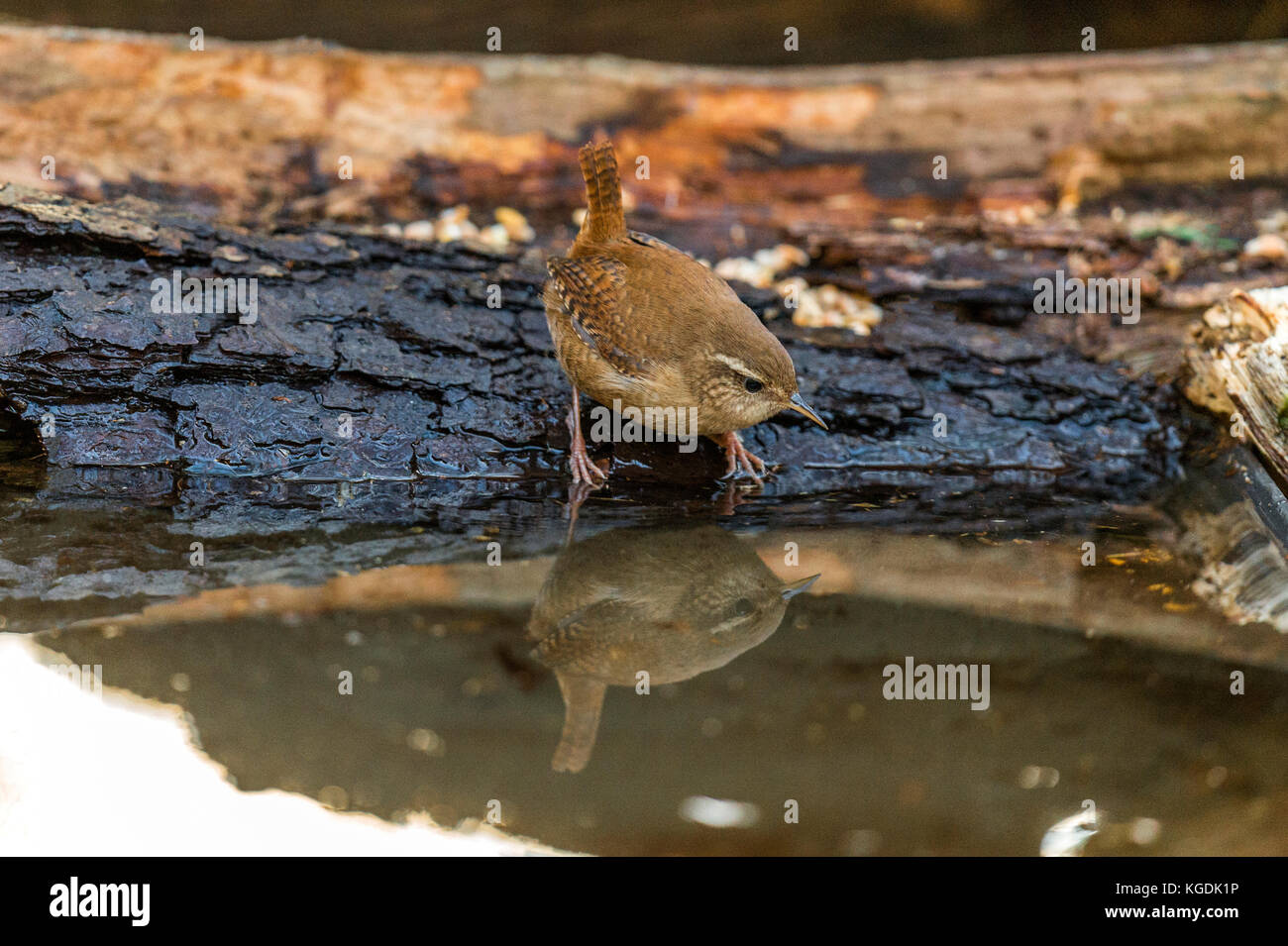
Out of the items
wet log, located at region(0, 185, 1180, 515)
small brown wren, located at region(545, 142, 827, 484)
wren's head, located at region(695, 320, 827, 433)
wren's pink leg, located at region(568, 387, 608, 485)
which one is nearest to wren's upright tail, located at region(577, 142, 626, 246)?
small brown wren, located at region(545, 142, 827, 484)

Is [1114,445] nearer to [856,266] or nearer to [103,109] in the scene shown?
[856,266]

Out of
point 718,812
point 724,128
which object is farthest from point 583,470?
point 724,128

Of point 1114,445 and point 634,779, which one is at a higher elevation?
point 1114,445

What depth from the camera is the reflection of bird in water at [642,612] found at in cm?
290

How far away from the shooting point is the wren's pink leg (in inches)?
183

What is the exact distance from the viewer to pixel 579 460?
184 inches

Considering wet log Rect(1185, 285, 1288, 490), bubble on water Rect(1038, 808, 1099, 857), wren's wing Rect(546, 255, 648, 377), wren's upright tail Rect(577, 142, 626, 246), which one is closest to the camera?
bubble on water Rect(1038, 808, 1099, 857)

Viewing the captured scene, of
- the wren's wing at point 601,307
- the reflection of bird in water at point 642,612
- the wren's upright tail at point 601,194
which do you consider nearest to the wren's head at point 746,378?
the wren's wing at point 601,307

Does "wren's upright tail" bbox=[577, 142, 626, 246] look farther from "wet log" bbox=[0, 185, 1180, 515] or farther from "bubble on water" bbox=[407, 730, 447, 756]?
"bubble on water" bbox=[407, 730, 447, 756]

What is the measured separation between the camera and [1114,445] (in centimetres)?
519

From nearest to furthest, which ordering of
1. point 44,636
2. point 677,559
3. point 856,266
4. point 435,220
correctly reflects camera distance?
point 44,636 < point 677,559 < point 856,266 < point 435,220

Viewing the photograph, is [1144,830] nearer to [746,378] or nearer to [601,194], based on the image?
[746,378]

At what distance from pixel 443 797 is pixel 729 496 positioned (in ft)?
7.82

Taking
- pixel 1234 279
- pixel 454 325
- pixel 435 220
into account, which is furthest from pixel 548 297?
pixel 1234 279
